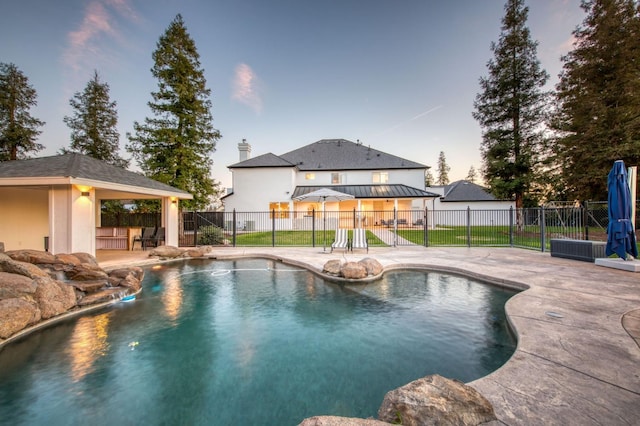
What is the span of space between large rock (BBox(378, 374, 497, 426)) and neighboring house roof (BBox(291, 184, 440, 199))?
21225 millimetres

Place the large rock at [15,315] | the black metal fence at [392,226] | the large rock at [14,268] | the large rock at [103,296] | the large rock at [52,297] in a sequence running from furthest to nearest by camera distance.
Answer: the black metal fence at [392,226] → the large rock at [103,296] → the large rock at [14,268] → the large rock at [52,297] → the large rock at [15,315]

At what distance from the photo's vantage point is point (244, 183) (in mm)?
23859

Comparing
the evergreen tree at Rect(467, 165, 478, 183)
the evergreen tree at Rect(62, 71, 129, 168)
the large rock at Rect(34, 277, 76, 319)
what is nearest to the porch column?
the large rock at Rect(34, 277, 76, 319)

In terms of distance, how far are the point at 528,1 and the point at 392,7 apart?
11.2 metres

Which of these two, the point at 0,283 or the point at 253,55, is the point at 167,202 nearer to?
the point at 0,283

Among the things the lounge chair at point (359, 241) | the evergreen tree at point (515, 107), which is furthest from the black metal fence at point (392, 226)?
the evergreen tree at point (515, 107)

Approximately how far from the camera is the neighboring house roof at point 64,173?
7.80 metres

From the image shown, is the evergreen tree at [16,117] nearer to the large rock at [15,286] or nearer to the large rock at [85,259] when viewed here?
the large rock at [85,259]

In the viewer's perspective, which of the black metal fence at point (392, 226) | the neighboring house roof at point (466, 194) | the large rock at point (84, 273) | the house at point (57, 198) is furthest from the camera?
the neighboring house roof at point (466, 194)

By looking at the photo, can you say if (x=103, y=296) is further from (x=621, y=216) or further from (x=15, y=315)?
(x=621, y=216)

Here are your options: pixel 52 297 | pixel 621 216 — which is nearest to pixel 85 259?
pixel 52 297

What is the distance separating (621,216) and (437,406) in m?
8.95

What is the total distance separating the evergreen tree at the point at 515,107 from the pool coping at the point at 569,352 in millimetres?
13144

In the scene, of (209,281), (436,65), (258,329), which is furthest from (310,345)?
(436,65)
